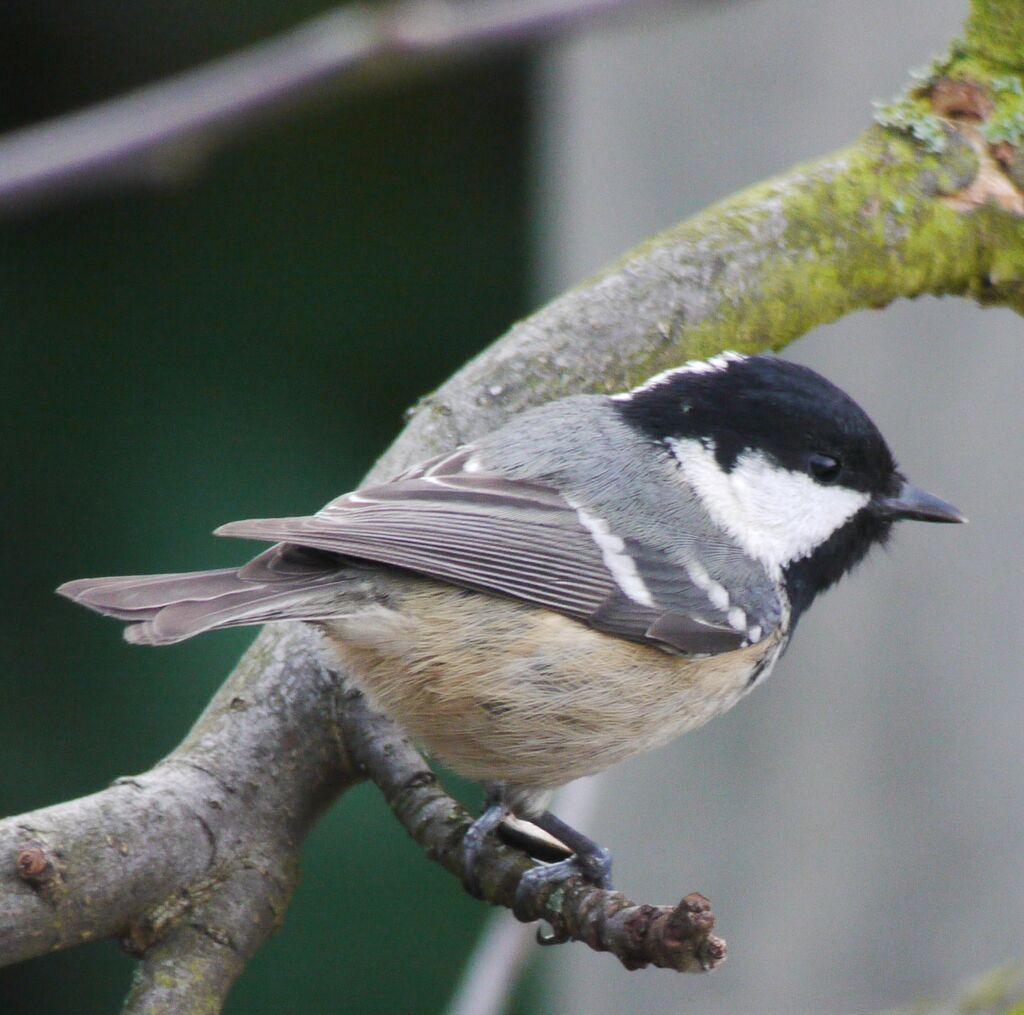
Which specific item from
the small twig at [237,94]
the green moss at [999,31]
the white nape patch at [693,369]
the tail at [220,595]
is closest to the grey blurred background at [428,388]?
the small twig at [237,94]

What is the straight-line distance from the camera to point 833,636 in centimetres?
280

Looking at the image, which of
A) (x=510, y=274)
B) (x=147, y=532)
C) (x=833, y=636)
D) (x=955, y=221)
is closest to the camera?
(x=955, y=221)

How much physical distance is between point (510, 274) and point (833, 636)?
1.23 m

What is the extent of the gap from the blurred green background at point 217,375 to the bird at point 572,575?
1439 mm

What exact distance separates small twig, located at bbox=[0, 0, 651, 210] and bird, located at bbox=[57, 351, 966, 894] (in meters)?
0.57

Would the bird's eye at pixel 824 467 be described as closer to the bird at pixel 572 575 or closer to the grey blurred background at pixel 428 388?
the bird at pixel 572 575

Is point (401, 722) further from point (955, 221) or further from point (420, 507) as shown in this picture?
point (955, 221)

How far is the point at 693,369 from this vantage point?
1.70m

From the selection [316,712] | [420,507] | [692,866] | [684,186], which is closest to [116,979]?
[692,866]

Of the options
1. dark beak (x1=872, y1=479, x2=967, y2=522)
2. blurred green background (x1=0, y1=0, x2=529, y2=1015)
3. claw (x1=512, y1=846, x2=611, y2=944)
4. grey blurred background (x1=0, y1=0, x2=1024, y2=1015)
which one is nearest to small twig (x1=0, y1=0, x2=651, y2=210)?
grey blurred background (x1=0, y1=0, x2=1024, y2=1015)

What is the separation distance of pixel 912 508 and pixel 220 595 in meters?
0.93

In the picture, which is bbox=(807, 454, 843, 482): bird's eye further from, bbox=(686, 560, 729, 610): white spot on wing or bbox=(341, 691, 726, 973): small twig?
bbox=(341, 691, 726, 973): small twig

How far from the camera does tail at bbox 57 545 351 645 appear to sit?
1.33 metres

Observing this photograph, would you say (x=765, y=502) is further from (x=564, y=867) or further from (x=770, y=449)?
(x=564, y=867)
